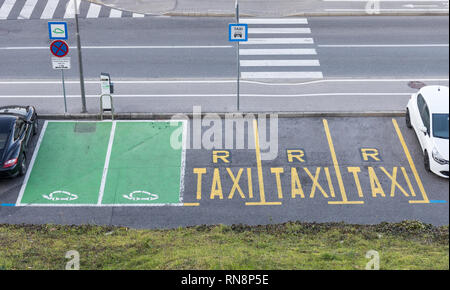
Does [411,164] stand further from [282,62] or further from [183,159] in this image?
[282,62]

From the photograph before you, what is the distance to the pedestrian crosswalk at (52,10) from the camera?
27.2 metres

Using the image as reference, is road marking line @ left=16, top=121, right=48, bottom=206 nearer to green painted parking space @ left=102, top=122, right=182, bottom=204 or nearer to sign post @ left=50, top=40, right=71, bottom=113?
sign post @ left=50, top=40, right=71, bottom=113

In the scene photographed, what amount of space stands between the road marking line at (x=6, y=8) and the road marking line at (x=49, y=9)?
5.41 ft

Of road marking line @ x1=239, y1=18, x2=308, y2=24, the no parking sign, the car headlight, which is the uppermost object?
road marking line @ x1=239, y1=18, x2=308, y2=24

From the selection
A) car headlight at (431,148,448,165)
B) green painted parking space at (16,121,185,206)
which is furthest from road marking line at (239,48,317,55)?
car headlight at (431,148,448,165)

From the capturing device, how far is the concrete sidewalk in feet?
89.7

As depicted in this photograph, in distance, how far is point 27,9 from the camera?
91.2 ft

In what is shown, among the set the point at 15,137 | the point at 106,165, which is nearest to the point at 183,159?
the point at 106,165

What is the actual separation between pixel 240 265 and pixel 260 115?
29.7 feet

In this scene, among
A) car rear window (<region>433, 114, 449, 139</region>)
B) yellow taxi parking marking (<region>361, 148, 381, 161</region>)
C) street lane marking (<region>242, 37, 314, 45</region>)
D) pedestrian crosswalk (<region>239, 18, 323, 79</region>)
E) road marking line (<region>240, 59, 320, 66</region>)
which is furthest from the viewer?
street lane marking (<region>242, 37, 314, 45</region>)

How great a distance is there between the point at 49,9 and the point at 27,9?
1.03m

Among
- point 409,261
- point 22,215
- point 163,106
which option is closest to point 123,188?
point 22,215

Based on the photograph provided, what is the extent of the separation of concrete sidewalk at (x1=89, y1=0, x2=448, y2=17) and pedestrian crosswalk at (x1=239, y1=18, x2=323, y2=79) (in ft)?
2.96

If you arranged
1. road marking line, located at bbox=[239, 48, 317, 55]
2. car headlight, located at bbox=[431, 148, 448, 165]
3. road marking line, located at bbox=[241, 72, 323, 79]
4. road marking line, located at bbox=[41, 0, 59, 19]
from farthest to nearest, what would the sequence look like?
1. road marking line, located at bbox=[41, 0, 59, 19]
2. road marking line, located at bbox=[239, 48, 317, 55]
3. road marking line, located at bbox=[241, 72, 323, 79]
4. car headlight, located at bbox=[431, 148, 448, 165]
